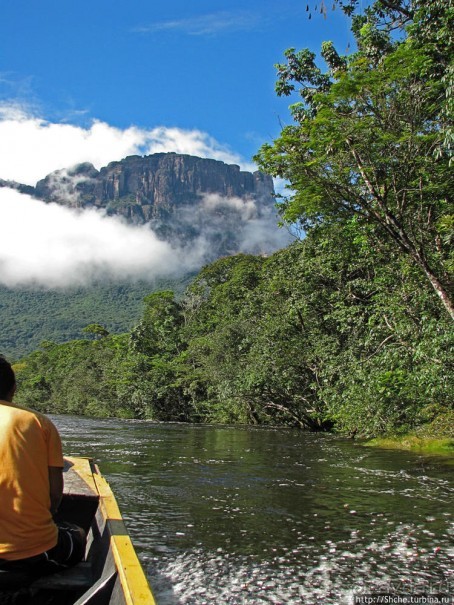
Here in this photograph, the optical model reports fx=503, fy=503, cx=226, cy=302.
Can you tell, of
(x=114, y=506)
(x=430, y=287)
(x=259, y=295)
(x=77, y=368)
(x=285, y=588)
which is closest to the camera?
(x=114, y=506)

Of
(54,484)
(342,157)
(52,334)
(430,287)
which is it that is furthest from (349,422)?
(52,334)

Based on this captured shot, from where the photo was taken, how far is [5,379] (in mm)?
3572

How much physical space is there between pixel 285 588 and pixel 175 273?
555 ft

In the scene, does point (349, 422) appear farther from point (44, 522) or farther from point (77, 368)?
point (77, 368)

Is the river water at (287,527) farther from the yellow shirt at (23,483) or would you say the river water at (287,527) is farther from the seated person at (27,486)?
the yellow shirt at (23,483)

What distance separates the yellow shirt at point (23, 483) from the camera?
3219mm

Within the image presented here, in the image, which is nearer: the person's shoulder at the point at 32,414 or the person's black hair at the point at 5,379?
the person's shoulder at the point at 32,414

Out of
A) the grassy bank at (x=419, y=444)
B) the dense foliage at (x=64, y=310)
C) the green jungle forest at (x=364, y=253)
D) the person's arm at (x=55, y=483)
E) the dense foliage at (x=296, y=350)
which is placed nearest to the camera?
the person's arm at (x=55, y=483)

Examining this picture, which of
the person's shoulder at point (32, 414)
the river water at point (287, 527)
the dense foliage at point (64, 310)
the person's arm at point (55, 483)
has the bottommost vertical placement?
the river water at point (287, 527)

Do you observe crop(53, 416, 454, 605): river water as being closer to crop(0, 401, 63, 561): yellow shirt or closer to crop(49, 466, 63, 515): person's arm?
crop(49, 466, 63, 515): person's arm

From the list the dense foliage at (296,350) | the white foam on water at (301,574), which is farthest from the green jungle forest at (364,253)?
the white foam on water at (301,574)

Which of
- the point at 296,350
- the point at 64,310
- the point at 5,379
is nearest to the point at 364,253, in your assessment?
the point at 296,350

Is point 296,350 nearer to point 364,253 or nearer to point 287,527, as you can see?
point 364,253

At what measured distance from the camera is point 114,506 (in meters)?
4.88
